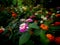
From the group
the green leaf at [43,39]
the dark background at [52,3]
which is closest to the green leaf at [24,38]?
the green leaf at [43,39]

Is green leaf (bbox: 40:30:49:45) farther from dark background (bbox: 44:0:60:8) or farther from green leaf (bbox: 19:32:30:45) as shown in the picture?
dark background (bbox: 44:0:60:8)

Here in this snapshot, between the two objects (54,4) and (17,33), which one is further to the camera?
(54,4)

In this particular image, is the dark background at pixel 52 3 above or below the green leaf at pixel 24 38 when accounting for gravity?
below

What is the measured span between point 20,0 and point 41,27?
1.98 metres

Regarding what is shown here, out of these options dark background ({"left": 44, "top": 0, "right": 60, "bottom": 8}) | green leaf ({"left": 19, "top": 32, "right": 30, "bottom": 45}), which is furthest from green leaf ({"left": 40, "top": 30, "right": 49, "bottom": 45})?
dark background ({"left": 44, "top": 0, "right": 60, "bottom": 8})

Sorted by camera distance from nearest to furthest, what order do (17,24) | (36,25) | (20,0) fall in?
(36,25) → (17,24) → (20,0)

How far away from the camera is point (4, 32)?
2234 mm

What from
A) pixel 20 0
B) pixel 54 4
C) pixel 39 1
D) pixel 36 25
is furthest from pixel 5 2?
pixel 36 25

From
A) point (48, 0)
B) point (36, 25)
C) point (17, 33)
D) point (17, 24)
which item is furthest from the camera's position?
point (48, 0)

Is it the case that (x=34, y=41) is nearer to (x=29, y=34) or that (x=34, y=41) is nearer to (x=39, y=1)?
(x=29, y=34)

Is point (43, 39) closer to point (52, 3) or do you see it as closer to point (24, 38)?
point (24, 38)

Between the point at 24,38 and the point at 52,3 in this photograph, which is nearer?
the point at 24,38

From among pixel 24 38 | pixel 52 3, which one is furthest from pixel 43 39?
pixel 52 3

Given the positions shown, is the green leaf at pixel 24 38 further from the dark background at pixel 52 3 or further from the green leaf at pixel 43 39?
the dark background at pixel 52 3
